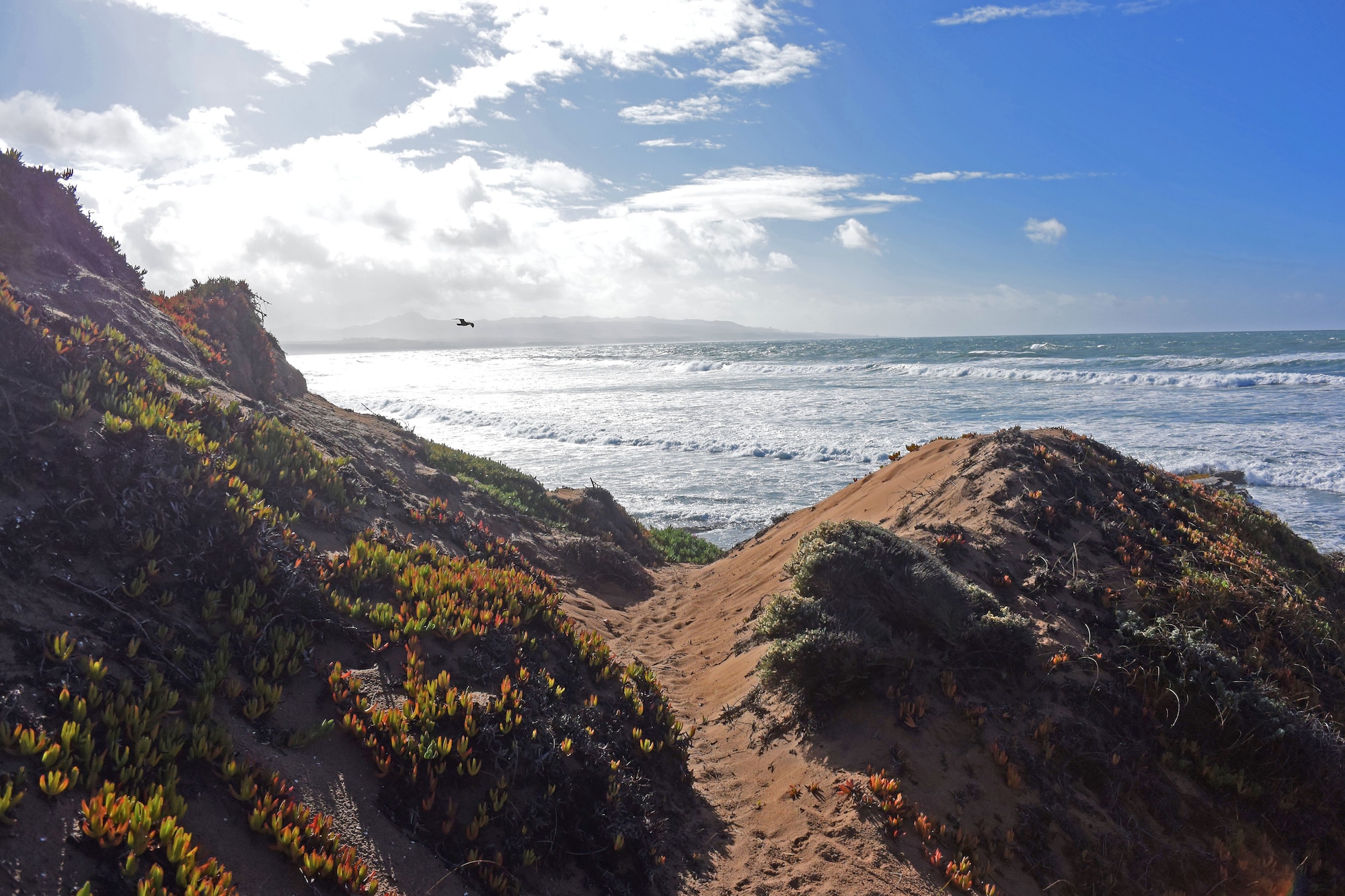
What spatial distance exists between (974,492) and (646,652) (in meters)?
4.71

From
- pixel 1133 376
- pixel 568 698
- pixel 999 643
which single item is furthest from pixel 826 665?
pixel 1133 376

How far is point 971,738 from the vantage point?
5.31 meters

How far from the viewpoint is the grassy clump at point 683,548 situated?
48.5ft

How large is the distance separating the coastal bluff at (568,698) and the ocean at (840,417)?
9910 millimetres

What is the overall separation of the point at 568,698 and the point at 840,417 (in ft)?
89.6

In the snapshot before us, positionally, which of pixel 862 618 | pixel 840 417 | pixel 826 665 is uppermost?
pixel 840 417

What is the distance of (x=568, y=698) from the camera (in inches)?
215

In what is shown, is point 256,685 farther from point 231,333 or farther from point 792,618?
point 231,333

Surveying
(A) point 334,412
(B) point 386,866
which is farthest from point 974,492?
(A) point 334,412

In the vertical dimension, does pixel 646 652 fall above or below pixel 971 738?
below

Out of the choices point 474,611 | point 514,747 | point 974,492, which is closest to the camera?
point 514,747

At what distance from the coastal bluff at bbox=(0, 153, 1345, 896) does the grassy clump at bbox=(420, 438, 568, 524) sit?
222 inches

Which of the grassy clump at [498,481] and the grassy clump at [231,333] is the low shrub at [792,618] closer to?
the grassy clump at [498,481]

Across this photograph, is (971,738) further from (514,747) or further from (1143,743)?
(514,747)
